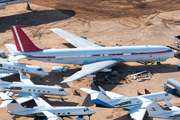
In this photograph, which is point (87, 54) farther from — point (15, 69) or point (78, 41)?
point (15, 69)

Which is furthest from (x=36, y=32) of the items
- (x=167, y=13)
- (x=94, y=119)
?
(x=167, y=13)

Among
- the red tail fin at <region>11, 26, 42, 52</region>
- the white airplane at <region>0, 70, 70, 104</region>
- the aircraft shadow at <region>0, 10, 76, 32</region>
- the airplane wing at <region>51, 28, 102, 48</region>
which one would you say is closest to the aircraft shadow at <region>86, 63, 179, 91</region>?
the white airplane at <region>0, 70, 70, 104</region>

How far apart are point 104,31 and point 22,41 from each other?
3344 centimetres

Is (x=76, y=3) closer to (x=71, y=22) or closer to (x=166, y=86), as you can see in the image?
(x=71, y=22)

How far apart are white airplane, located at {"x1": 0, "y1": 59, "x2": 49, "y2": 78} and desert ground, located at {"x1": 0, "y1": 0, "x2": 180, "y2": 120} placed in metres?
2.07

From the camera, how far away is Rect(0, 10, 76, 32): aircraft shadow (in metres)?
82.6

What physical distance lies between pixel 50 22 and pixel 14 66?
39.6 metres

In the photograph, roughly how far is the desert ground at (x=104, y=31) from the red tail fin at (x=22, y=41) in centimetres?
622

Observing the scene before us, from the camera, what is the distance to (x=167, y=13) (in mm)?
89375

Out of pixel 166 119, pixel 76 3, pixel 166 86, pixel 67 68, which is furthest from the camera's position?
pixel 76 3

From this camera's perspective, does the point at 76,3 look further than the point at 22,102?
Yes

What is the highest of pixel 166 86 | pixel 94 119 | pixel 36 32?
pixel 36 32

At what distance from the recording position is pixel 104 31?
75.7 meters

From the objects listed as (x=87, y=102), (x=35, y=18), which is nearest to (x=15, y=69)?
(x=87, y=102)
